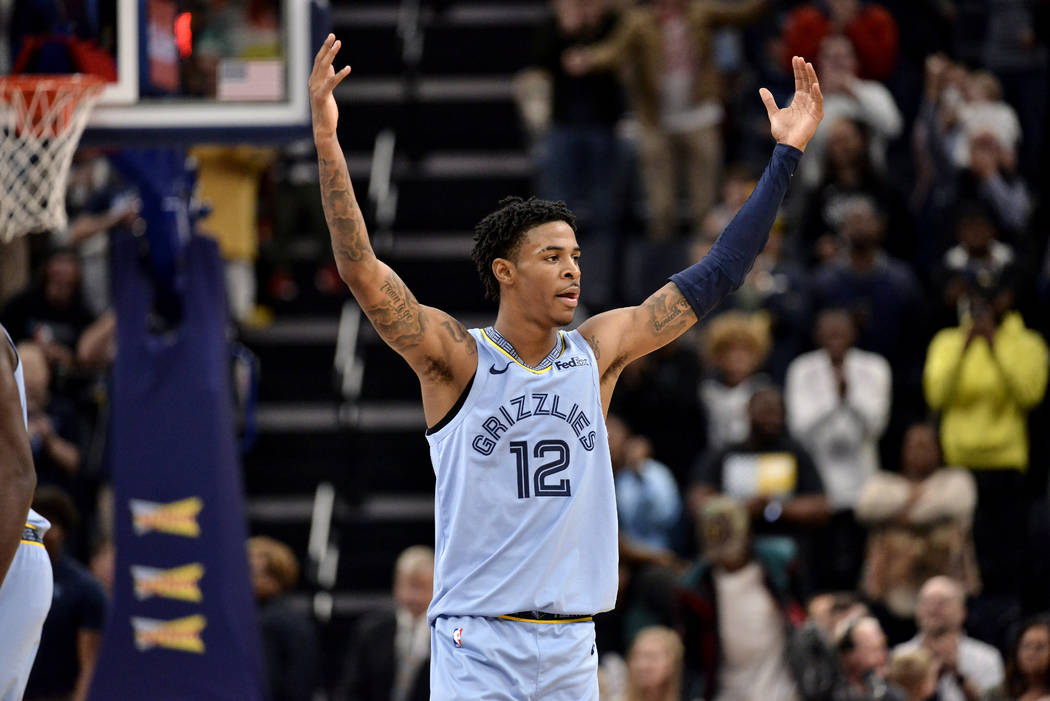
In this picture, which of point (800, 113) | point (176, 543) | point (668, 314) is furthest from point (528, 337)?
point (176, 543)

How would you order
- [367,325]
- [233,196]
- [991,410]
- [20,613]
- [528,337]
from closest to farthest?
[20,613] → [528,337] → [991,410] → [233,196] → [367,325]

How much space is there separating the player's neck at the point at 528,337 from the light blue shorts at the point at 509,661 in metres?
0.83

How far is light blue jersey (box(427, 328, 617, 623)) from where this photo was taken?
496 centimetres

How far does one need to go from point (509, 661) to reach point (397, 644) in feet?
15.4

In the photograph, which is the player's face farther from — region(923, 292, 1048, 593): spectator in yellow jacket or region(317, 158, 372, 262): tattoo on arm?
region(923, 292, 1048, 593): spectator in yellow jacket

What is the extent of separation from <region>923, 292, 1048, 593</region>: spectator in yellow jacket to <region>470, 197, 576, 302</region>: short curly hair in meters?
5.65

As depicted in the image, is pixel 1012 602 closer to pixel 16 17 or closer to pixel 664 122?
pixel 664 122

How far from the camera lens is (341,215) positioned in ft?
16.3

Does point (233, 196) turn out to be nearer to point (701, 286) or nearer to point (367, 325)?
point (367, 325)

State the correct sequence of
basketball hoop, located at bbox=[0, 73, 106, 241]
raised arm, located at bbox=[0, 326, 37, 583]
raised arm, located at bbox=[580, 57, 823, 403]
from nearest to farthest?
raised arm, located at bbox=[0, 326, 37, 583] → raised arm, located at bbox=[580, 57, 823, 403] → basketball hoop, located at bbox=[0, 73, 106, 241]

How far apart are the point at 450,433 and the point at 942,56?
28.1 feet

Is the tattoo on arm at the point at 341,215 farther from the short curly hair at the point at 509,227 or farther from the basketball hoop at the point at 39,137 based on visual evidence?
the basketball hoop at the point at 39,137

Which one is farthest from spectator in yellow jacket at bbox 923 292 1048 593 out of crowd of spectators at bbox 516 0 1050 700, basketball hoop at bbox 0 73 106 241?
basketball hoop at bbox 0 73 106 241

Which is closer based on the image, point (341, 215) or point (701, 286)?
point (341, 215)
